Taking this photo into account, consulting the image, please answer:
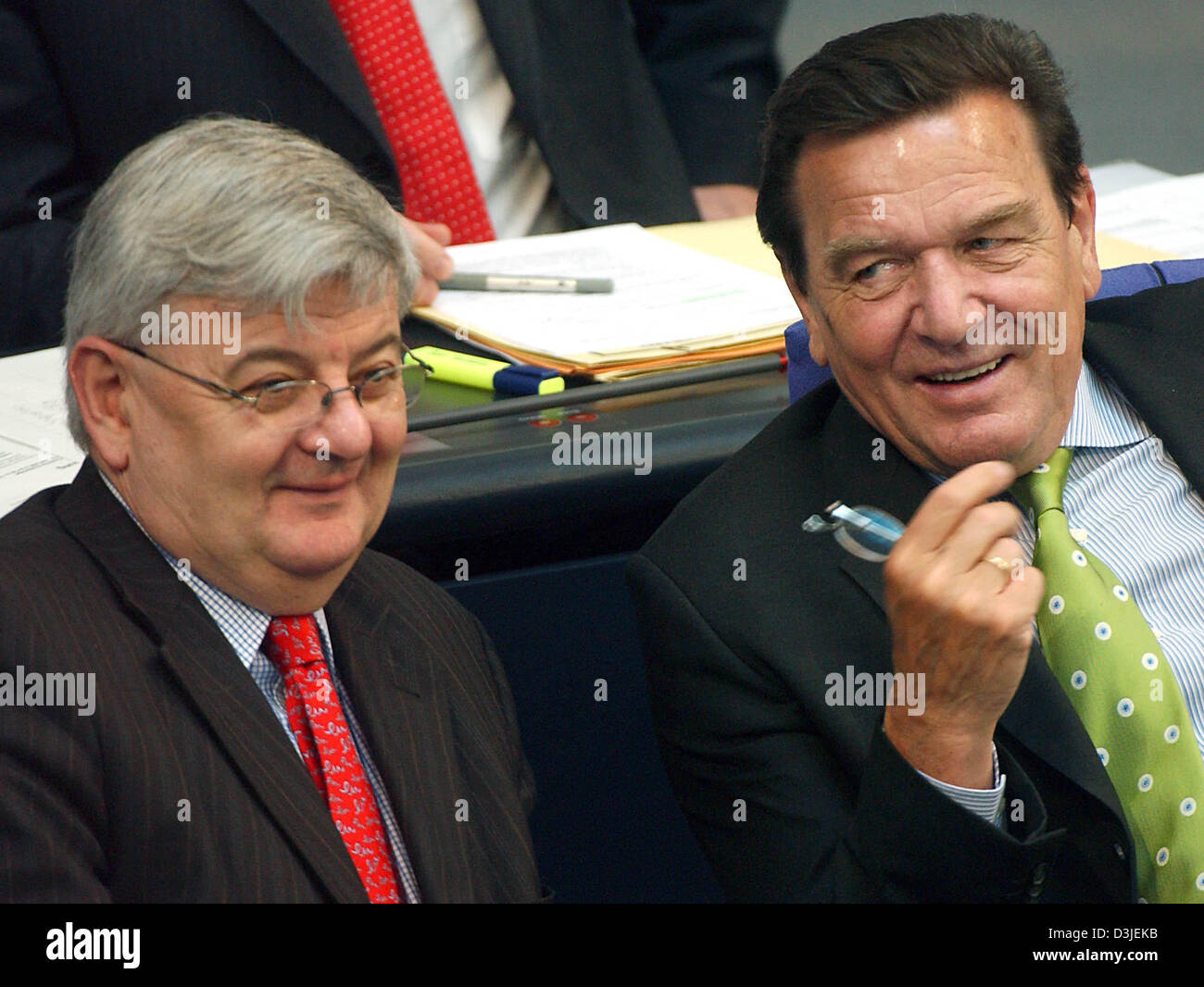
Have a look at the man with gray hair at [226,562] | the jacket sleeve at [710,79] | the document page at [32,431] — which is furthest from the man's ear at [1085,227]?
the jacket sleeve at [710,79]

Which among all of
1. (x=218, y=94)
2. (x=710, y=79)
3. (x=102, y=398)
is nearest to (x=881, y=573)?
(x=102, y=398)

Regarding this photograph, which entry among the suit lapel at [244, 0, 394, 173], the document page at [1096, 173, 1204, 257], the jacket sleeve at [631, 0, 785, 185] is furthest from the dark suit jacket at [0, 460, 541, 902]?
the jacket sleeve at [631, 0, 785, 185]

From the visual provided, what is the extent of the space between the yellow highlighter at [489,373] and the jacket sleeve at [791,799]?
0.36 meters

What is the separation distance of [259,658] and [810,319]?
727 millimetres

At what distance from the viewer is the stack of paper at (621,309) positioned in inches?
80.5

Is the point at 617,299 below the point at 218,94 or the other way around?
below

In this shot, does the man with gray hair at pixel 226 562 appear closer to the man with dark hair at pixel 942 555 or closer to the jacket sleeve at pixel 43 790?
the jacket sleeve at pixel 43 790

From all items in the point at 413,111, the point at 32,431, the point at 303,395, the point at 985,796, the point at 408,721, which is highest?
the point at 413,111

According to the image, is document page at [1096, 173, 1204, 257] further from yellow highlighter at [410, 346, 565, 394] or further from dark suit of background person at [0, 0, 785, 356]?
yellow highlighter at [410, 346, 565, 394]

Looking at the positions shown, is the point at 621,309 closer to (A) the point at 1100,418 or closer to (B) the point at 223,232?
(A) the point at 1100,418

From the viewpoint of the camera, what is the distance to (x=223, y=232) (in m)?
1.36

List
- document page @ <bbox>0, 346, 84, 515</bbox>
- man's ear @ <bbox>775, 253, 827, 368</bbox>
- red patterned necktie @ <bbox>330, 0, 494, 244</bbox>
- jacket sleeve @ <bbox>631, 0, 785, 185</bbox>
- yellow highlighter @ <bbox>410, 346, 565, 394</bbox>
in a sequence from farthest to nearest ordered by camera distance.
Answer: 1. jacket sleeve @ <bbox>631, 0, 785, 185</bbox>
2. red patterned necktie @ <bbox>330, 0, 494, 244</bbox>
3. yellow highlighter @ <bbox>410, 346, 565, 394</bbox>
4. man's ear @ <bbox>775, 253, 827, 368</bbox>
5. document page @ <bbox>0, 346, 84, 515</bbox>

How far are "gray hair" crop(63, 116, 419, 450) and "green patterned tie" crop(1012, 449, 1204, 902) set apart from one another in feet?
2.44

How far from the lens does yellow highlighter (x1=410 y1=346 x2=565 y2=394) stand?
1.99 m
